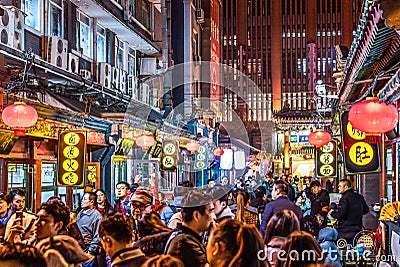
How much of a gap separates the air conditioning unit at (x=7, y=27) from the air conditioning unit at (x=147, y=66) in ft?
52.9

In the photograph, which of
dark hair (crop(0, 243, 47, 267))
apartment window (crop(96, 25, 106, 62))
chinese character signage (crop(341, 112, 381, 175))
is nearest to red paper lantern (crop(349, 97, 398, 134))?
chinese character signage (crop(341, 112, 381, 175))

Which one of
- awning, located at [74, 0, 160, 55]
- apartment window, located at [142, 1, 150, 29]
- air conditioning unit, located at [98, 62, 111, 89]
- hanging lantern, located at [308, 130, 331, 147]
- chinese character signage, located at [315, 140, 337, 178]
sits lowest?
chinese character signage, located at [315, 140, 337, 178]

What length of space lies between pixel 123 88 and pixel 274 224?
18.5 m

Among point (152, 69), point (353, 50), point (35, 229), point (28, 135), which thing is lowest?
point (35, 229)

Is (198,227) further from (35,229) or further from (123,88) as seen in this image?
(123,88)

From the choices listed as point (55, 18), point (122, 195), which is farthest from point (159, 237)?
point (55, 18)

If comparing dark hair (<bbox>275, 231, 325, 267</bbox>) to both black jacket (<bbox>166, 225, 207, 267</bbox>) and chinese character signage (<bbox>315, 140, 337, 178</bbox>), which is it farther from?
chinese character signage (<bbox>315, 140, 337, 178</bbox>)

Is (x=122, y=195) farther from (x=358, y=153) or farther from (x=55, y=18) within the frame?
(x=55, y=18)

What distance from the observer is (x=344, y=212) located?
1245 cm

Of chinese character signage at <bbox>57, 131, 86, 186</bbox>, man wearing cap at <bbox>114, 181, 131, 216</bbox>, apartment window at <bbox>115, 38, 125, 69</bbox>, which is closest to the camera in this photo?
man wearing cap at <bbox>114, 181, 131, 216</bbox>

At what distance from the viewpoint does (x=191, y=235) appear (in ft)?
21.5

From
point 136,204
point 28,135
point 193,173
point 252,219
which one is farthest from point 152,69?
point 136,204

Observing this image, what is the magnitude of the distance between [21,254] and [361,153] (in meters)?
10.6

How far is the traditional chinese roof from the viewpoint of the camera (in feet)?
28.4
